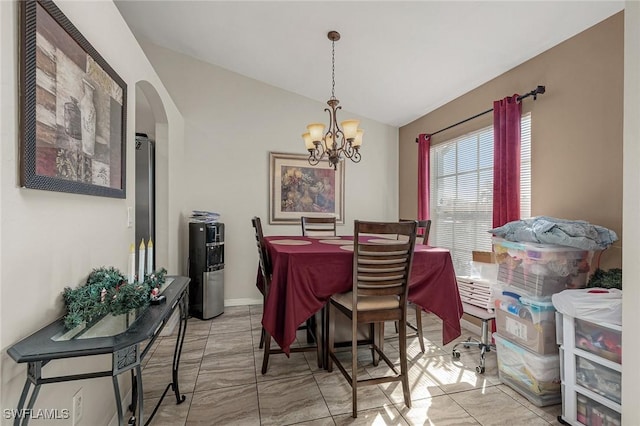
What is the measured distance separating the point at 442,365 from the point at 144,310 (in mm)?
2327

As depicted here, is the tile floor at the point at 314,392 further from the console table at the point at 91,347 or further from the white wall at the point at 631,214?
the console table at the point at 91,347

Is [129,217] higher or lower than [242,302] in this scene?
higher

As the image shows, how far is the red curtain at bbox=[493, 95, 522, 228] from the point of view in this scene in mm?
2689

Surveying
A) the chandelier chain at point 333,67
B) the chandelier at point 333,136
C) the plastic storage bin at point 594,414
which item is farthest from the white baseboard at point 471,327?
the chandelier chain at point 333,67

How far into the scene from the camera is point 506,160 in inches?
108

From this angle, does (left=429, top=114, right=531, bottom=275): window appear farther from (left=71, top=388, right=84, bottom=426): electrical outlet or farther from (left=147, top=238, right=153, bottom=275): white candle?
(left=71, top=388, right=84, bottom=426): electrical outlet

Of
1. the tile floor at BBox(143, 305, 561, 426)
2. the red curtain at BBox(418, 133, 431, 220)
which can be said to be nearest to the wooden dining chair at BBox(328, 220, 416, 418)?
the tile floor at BBox(143, 305, 561, 426)

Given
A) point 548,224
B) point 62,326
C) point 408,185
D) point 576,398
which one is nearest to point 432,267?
point 548,224

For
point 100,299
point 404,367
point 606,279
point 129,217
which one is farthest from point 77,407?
point 606,279

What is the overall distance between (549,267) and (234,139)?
368cm

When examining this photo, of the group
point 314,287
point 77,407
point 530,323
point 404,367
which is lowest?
point 404,367

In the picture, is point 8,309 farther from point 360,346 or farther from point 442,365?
point 442,365

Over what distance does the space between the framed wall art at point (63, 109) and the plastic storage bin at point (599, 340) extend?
9.00 feet

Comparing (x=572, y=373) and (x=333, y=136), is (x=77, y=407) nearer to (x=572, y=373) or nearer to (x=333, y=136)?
(x=333, y=136)
